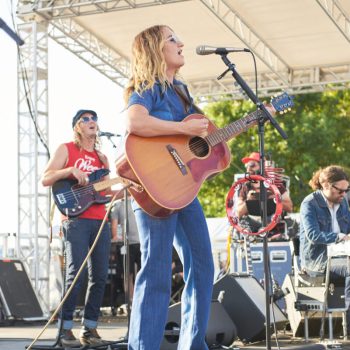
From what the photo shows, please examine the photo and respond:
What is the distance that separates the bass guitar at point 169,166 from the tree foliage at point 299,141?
73.8 ft

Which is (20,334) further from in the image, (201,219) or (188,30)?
(188,30)

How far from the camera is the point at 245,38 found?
588 inches

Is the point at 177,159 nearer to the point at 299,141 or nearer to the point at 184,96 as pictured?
the point at 184,96

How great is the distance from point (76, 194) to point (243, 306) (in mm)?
1754

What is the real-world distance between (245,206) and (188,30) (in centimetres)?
578

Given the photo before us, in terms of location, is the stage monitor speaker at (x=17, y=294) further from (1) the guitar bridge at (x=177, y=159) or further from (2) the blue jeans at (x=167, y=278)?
(1) the guitar bridge at (x=177, y=159)

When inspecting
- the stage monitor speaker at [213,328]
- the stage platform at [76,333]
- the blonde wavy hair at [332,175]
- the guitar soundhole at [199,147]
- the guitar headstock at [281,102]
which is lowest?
the stage platform at [76,333]

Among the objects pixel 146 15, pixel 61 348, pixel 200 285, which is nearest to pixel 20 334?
pixel 61 348

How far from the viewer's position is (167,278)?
15.2 ft

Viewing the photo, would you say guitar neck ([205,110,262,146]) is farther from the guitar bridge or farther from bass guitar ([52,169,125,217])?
bass guitar ([52,169,125,217])

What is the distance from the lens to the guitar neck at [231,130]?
4977 millimetres

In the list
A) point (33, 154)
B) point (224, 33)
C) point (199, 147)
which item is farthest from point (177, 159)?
point (224, 33)

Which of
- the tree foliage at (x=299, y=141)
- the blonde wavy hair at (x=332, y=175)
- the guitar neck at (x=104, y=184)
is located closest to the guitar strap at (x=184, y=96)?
the guitar neck at (x=104, y=184)

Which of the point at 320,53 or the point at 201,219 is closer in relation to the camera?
the point at 201,219
